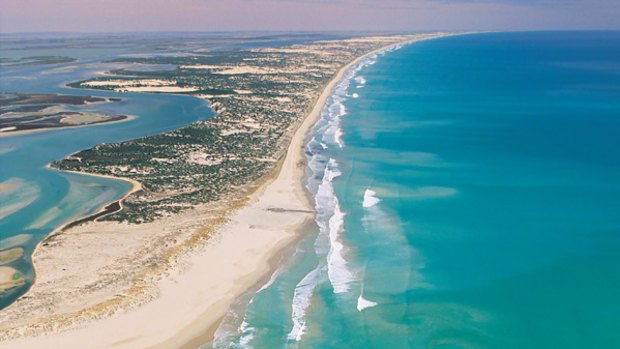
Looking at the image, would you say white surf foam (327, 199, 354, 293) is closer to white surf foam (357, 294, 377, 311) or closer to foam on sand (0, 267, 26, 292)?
white surf foam (357, 294, 377, 311)

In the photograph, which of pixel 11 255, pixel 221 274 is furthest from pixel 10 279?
pixel 221 274

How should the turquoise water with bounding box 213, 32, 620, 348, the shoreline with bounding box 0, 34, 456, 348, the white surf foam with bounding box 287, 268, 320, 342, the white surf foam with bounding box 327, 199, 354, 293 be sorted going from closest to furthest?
the shoreline with bounding box 0, 34, 456, 348, the white surf foam with bounding box 287, 268, 320, 342, the turquoise water with bounding box 213, 32, 620, 348, the white surf foam with bounding box 327, 199, 354, 293

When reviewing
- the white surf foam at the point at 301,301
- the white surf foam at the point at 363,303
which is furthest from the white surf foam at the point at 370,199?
the white surf foam at the point at 363,303

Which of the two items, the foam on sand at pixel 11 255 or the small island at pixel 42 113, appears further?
the small island at pixel 42 113

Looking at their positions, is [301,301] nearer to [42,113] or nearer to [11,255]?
[11,255]

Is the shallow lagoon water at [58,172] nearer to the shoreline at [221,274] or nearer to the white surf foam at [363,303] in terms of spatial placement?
the shoreline at [221,274]

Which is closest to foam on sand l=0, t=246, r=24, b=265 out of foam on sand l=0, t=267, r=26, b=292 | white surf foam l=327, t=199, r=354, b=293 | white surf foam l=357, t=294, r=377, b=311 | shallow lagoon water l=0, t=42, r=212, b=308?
shallow lagoon water l=0, t=42, r=212, b=308
